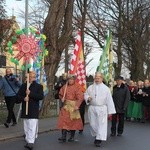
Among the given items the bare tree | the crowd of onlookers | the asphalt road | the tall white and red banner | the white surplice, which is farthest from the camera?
the crowd of onlookers

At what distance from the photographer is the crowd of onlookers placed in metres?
22.2

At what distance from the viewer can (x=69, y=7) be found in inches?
920

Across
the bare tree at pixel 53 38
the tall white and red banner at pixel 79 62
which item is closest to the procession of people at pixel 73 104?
the tall white and red banner at pixel 79 62

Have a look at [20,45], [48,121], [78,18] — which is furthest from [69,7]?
[78,18]

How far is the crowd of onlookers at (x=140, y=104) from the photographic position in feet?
72.9

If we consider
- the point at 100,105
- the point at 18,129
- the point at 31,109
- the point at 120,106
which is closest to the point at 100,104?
the point at 100,105

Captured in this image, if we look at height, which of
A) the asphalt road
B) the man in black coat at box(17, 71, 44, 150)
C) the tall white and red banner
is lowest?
the asphalt road

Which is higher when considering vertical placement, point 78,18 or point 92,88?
point 78,18

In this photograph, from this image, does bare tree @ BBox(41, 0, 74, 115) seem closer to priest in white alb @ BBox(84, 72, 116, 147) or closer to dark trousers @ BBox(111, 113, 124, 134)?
dark trousers @ BBox(111, 113, 124, 134)

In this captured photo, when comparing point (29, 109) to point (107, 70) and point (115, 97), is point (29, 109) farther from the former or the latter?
point (107, 70)

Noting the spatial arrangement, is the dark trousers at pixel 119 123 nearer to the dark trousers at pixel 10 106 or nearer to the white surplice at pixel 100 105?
the white surplice at pixel 100 105

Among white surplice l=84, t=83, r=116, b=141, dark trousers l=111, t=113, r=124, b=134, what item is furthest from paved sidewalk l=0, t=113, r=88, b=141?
white surplice l=84, t=83, r=116, b=141

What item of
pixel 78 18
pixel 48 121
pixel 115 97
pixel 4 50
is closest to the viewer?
pixel 115 97

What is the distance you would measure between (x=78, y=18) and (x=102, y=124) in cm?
3007
